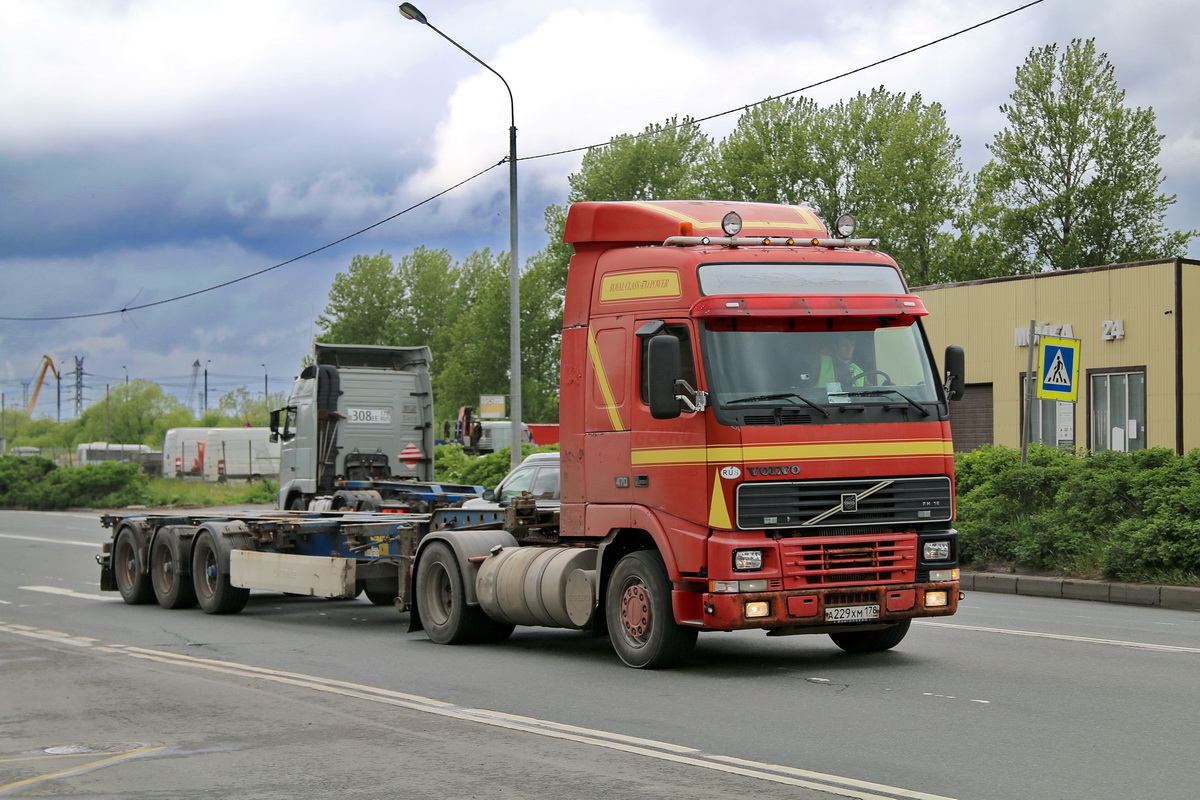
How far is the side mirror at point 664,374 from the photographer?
977 cm

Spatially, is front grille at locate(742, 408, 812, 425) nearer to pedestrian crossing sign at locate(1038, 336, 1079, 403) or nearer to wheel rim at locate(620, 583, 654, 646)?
wheel rim at locate(620, 583, 654, 646)

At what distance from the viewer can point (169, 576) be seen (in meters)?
17.0

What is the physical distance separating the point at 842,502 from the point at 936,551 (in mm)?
927

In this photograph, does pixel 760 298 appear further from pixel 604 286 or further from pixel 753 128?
pixel 753 128

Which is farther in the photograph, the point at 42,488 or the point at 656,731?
the point at 42,488

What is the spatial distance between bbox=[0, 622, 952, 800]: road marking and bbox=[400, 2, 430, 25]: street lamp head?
56.1ft

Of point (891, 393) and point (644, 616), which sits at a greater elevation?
point (891, 393)

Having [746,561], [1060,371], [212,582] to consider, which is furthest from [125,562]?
[1060,371]

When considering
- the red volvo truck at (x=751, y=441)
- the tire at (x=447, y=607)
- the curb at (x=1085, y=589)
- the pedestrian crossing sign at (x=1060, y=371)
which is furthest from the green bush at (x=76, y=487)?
the red volvo truck at (x=751, y=441)

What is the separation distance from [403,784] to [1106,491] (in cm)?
1356

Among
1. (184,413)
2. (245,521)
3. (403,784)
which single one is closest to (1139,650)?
(403,784)

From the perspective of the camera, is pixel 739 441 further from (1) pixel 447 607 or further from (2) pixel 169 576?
(2) pixel 169 576

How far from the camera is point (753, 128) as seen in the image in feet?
203

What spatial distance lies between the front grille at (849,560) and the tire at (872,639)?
3.26 ft
